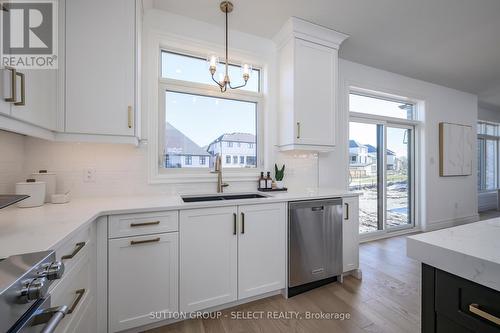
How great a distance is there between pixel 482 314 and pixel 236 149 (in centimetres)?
220

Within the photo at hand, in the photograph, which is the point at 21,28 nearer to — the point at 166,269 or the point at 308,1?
the point at 166,269

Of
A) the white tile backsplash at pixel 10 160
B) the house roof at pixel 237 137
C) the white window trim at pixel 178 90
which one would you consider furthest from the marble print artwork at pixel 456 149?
the white tile backsplash at pixel 10 160

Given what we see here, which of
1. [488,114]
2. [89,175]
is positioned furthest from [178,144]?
[488,114]

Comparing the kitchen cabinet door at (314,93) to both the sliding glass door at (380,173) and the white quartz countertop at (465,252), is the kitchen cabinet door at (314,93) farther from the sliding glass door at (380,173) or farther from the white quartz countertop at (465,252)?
the white quartz countertop at (465,252)

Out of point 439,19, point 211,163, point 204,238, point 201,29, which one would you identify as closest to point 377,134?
point 439,19

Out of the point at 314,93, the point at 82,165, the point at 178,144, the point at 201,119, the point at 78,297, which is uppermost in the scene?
the point at 314,93

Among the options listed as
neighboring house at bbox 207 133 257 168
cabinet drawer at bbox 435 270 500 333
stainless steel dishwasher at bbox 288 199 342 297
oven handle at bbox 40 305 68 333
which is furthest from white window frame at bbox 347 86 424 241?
oven handle at bbox 40 305 68 333

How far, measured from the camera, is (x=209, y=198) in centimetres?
219

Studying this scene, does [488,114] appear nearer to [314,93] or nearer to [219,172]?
[314,93]

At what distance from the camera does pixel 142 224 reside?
4.80 ft

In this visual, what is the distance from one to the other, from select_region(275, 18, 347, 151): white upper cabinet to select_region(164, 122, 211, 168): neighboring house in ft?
3.17

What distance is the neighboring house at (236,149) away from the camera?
96.9 inches

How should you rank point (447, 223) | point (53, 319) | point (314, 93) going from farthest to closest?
point (447, 223) → point (314, 93) → point (53, 319)

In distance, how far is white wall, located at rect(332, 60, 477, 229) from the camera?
310 cm
